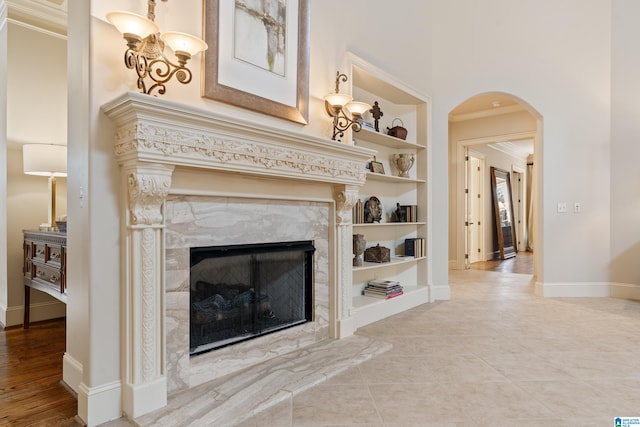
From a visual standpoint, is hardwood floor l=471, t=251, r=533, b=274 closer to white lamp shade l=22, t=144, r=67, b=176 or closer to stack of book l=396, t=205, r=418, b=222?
stack of book l=396, t=205, r=418, b=222

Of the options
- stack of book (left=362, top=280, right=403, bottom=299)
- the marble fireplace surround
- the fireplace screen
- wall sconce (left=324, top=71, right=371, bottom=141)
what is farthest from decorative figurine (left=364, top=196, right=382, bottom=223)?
the marble fireplace surround

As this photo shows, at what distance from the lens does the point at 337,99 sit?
112 inches

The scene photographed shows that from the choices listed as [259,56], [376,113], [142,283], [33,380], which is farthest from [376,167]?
[33,380]

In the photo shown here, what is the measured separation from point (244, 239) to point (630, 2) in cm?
550

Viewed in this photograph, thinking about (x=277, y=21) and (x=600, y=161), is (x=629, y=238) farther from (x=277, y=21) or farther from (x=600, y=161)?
(x=277, y=21)

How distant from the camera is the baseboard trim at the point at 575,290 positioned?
4.62 meters

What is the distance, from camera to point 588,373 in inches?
91.6

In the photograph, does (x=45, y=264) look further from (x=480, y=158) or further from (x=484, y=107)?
(x=480, y=158)

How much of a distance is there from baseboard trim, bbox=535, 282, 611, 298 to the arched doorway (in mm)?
372

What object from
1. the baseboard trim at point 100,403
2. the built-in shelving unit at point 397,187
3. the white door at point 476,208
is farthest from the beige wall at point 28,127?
the white door at point 476,208

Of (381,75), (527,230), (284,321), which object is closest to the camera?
(284,321)

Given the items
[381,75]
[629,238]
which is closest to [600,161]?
[629,238]

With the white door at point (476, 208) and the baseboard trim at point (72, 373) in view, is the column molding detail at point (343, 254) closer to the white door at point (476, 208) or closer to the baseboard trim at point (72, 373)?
the baseboard trim at point (72, 373)

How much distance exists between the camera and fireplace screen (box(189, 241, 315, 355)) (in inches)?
86.4
